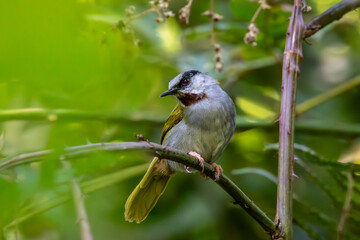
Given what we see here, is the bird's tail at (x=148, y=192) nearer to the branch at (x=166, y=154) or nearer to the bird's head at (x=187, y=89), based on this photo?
the bird's head at (x=187, y=89)

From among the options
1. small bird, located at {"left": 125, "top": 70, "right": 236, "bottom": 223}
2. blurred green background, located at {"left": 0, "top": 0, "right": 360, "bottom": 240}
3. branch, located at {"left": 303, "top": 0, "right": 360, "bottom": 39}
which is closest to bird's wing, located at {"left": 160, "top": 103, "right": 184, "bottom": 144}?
small bird, located at {"left": 125, "top": 70, "right": 236, "bottom": 223}

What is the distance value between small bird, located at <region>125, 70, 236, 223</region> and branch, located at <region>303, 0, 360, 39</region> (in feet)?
3.11

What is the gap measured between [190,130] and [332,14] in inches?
45.9

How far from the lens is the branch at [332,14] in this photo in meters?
1.64

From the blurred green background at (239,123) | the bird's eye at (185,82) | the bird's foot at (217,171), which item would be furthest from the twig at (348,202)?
the bird's eye at (185,82)

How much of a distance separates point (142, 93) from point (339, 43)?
2.04 m

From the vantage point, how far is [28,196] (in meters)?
0.70

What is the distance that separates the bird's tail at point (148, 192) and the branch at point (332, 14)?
125cm

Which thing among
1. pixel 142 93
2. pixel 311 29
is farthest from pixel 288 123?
pixel 142 93

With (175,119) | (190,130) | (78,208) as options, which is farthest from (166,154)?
(175,119)

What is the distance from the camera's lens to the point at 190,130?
266 centimetres

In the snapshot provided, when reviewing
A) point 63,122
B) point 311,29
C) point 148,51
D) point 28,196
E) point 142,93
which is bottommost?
point 28,196

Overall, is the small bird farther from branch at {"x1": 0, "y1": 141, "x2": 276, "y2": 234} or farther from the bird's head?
branch at {"x1": 0, "y1": 141, "x2": 276, "y2": 234}

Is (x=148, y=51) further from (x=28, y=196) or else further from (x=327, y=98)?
(x=28, y=196)
